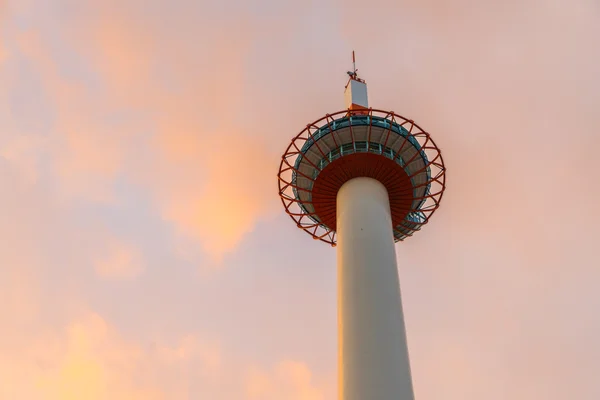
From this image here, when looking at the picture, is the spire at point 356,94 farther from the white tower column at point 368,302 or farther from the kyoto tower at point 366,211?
the white tower column at point 368,302

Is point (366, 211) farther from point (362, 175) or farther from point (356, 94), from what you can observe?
point (356, 94)

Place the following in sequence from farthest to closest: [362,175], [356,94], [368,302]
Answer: [356,94], [362,175], [368,302]

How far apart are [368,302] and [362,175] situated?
10.5 m

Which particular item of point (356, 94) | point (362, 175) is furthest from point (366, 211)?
point (356, 94)

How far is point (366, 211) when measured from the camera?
3469cm

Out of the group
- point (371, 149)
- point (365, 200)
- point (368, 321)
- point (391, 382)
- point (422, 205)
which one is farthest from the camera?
point (422, 205)

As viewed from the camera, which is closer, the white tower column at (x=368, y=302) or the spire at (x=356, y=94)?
the white tower column at (x=368, y=302)

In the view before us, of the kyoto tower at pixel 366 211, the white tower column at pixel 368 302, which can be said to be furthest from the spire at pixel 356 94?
the white tower column at pixel 368 302

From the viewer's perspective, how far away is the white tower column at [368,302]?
2758cm

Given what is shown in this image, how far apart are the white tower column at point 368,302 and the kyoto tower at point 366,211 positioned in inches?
2.1

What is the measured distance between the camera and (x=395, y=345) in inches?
1134

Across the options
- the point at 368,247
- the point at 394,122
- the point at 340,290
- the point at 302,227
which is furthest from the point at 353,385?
the point at 394,122

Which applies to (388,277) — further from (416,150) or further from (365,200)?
(416,150)

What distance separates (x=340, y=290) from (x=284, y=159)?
37.1 feet
